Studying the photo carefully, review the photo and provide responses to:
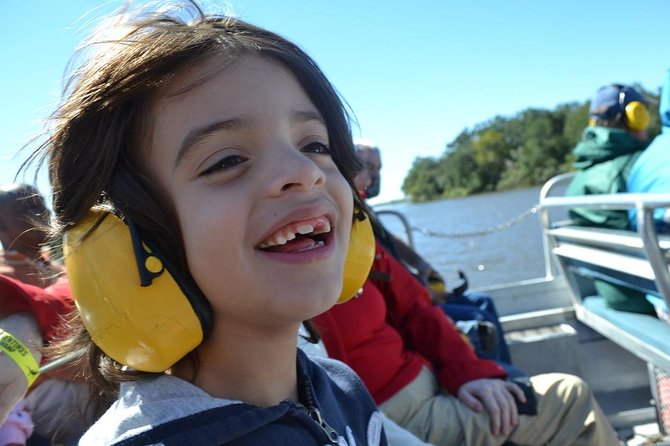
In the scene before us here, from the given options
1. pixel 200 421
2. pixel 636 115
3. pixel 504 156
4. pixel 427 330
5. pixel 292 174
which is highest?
pixel 292 174

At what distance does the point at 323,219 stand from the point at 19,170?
2.17 ft

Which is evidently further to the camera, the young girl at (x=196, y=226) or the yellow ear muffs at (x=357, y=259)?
the yellow ear muffs at (x=357, y=259)

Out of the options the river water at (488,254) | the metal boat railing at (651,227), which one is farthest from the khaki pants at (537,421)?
the river water at (488,254)

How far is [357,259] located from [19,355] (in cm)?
72

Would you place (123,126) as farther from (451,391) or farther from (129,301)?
(451,391)

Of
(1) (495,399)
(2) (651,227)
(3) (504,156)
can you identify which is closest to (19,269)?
(1) (495,399)

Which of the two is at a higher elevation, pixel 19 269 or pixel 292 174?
pixel 292 174

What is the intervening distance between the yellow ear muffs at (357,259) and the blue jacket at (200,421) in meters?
0.25

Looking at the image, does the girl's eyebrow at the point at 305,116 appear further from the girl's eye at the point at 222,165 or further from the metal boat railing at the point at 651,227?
the metal boat railing at the point at 651,227

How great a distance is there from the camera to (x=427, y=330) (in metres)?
2.49

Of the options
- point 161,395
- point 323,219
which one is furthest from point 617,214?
→ point 161,395

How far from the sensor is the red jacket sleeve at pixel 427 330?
221 centimetres

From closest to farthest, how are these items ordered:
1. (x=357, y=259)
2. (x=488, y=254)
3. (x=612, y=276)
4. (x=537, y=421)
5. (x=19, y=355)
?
(x=19, y=355) < (x=357, y=259) < (x=537, y=421) < (x=612, y=276) < (x=488, y=254)

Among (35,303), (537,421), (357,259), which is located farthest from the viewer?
(537,421)
